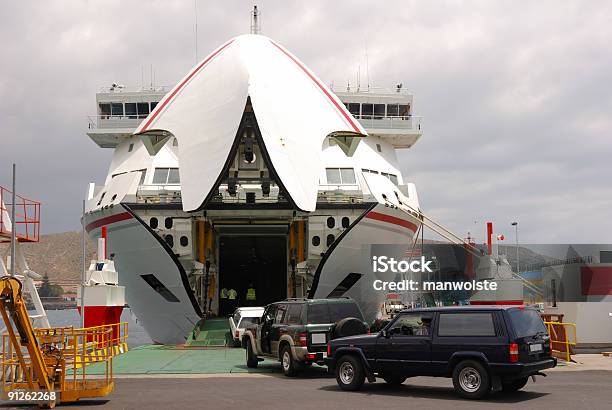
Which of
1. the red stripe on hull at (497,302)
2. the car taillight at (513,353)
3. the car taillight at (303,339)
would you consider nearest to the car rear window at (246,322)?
the red stripe on hull at (497,302)

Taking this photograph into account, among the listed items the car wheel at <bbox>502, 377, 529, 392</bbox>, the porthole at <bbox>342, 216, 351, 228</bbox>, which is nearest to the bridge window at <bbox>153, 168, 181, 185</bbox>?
the porthole at <bbox>342, 216, 351, 228</bbox>

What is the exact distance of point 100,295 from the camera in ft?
73.1

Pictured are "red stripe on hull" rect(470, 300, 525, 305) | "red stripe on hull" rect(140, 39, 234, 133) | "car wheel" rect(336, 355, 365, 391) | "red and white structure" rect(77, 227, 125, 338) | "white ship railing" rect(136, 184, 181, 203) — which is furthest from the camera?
"white ship railing" rect(136, 184, 181, 203)

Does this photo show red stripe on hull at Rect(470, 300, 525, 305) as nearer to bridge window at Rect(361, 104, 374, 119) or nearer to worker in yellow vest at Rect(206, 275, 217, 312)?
worker in yellow vest at Rect(206, 275, 217, 312)

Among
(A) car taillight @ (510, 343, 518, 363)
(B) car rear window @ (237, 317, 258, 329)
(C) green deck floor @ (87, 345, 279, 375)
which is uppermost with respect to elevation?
(A) car taillight @ (510, 343, 518, 363)

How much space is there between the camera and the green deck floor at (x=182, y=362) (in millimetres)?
17016

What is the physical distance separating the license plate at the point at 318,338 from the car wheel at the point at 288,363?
582mm

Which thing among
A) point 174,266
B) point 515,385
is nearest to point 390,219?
point 174,266

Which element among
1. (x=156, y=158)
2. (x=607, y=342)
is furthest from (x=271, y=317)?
(x=156, y=158)

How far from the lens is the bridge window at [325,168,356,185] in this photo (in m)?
27.7

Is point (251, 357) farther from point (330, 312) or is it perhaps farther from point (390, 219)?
point (390, 219)

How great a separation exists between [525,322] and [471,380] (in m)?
→ 1.21

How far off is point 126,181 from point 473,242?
13.0 m

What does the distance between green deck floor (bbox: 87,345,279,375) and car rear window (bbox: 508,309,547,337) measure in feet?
22.1
